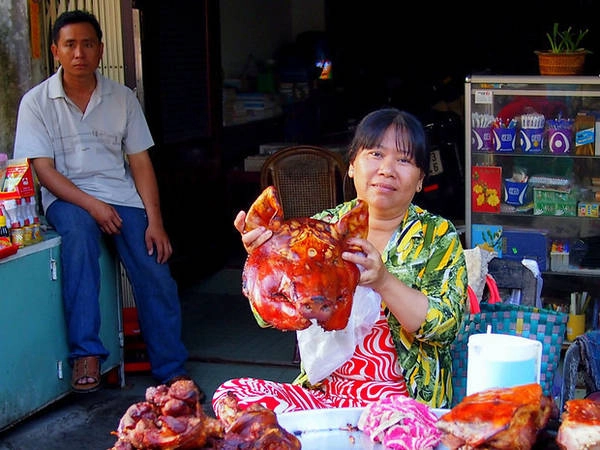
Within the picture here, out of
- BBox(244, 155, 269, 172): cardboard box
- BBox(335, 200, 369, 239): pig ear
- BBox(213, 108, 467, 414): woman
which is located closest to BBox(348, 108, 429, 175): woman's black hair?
BBox(213, 108, 467, 414): woman

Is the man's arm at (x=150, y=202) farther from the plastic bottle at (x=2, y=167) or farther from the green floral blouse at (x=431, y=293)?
the green floral blouse at (x=431, y=293)

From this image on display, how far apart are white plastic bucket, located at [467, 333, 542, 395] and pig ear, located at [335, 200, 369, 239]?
1.20 ft

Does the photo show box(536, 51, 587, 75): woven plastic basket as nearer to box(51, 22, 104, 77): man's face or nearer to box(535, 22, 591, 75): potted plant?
box(535, 22, 591, 75): potted plant

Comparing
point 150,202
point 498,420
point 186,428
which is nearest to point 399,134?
point 498,420

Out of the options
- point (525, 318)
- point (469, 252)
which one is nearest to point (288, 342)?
point (469, 252)

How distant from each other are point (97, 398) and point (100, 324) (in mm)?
448

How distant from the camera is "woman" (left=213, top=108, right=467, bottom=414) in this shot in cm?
258

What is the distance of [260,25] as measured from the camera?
878 centimetres

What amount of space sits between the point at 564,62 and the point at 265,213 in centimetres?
375

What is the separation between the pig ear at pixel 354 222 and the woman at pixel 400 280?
1.98ft

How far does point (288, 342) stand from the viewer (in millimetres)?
5637

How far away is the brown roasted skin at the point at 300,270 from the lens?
1828mm

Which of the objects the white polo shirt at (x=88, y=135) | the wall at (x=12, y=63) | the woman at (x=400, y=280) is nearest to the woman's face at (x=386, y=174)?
the woman at (x=400, y=280)

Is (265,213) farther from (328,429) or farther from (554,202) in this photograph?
(554,202)
